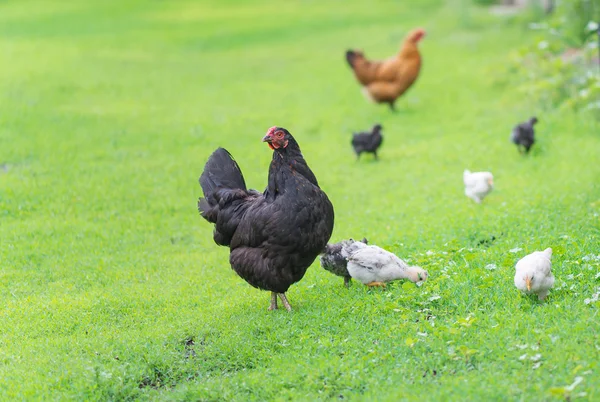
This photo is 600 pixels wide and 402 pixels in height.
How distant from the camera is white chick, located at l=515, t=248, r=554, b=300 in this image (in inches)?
254

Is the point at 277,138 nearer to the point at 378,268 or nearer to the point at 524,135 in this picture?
the point at 378,268

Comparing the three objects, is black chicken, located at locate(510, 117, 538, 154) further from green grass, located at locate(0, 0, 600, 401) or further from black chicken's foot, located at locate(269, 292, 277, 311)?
black chicken's foot, located at locate(269, 292, 277, 311)

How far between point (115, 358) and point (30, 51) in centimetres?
1736

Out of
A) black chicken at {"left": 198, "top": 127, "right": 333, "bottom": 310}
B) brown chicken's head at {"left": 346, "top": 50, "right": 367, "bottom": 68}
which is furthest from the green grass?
brown chicken's head at {"left": 346, "top": 50, "right": 367, "bottom": 68}

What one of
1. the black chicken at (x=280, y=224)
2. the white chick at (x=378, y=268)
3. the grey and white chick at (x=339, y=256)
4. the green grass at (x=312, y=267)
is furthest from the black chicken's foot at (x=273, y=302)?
the white chick at (x=378, y=268)

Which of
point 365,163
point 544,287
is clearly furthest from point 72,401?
point 365,163

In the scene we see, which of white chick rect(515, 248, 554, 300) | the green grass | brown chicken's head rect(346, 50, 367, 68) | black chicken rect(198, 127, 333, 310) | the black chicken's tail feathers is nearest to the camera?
the green grass

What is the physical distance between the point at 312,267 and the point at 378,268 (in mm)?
1451

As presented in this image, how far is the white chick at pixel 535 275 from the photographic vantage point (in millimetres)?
6461

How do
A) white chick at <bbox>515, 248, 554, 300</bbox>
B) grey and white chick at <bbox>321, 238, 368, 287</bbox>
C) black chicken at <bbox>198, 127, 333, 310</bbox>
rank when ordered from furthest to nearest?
grey and white chick at <bbox>321, 238, 368, 287</bbox>
black chicken at <bbox>198, 127, 333, 310</bbox>
white chick at <bbox>515, 248, 554, 300</bbox>

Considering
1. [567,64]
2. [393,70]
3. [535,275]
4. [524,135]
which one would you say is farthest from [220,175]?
[567,64]

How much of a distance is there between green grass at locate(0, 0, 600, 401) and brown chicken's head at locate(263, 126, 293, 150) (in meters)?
1.52

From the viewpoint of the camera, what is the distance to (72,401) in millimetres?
5965

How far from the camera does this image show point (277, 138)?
720cm
